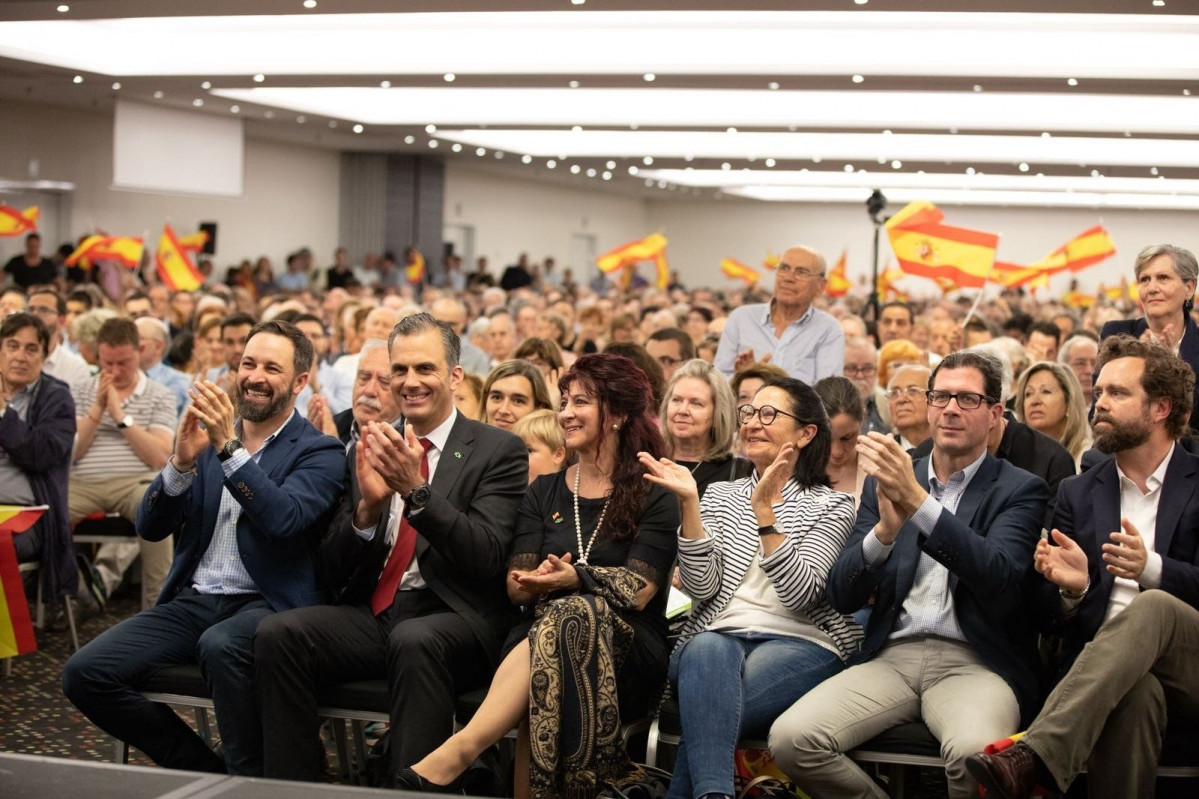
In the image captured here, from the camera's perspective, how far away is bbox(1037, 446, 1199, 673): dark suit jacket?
A: 3668 mm

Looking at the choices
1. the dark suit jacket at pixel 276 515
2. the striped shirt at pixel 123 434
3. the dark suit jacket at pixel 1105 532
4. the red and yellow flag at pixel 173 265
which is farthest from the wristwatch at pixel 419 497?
the red and yellow flag at pixel 173 265

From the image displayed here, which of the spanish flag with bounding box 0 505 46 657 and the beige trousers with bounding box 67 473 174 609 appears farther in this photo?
the beige trousers with bounding box 67 473 174 609

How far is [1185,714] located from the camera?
139 inches

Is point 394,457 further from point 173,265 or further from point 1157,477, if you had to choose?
point 173,265

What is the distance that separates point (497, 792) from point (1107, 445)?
6.39ft

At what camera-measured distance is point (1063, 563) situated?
143 inches

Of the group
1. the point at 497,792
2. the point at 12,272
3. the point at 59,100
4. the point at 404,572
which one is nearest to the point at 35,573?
the point at 404,572

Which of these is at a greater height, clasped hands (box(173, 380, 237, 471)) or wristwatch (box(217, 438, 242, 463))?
clasped hands (box(173, 380, 237, 471))

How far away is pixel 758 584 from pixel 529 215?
2602cm

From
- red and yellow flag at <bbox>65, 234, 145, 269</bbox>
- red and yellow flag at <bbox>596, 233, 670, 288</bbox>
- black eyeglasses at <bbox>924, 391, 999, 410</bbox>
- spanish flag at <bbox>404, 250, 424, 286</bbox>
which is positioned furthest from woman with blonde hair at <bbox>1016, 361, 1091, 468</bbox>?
spanish flag at <bbox>404, 250, 424, 286</bbox>

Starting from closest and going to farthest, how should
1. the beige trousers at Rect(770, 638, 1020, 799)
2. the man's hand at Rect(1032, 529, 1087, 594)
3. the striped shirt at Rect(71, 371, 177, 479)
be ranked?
the beige trousers at Rect(770, 638, 1020, 799) < the man's hand at Rect(1032, 529, 1087, 594) < the striped shirt at Rect(71, 371, 177, 479)

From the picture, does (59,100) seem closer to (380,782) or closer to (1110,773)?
(380,782)

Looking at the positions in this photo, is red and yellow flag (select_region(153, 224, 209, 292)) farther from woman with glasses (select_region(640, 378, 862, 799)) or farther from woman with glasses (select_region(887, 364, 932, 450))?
woman with glasses (select_region(640, 378, 862, 799))

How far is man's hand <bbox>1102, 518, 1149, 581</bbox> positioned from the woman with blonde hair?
2030mm
